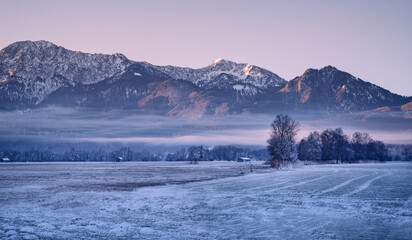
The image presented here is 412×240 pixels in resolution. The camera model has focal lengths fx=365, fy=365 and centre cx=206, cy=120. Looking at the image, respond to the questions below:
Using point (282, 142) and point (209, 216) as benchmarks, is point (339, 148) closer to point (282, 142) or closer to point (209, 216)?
point (282, 142)

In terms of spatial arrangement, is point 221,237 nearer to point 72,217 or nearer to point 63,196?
point 72,217

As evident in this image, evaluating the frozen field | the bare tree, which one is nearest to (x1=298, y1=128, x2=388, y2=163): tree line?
the bare tree

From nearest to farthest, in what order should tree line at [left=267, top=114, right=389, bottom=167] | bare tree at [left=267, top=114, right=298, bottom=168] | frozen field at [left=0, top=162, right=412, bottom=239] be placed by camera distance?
frozen field at [left=0, top=162, right=412, bottom=239], bare tree at [left=267, top=114, right=298, bottom=168], tree line at [left=267, top=114, right=389, bottom=167]

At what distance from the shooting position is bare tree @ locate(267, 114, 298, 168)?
338ft

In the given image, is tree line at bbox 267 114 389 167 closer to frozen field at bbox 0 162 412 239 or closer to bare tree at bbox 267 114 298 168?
bare tree at bbox 267 114 298 168

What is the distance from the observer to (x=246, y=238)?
15219 mm

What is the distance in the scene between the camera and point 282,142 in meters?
105

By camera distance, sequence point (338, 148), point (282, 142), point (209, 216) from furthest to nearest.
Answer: point (338, 148) → point (282, 142) → point (209, 216)

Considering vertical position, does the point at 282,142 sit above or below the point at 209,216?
above

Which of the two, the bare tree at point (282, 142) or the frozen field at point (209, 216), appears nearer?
the frozen field at point (209, 216)

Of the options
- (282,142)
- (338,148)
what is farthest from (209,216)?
(338,148)

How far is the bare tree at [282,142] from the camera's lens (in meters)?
103

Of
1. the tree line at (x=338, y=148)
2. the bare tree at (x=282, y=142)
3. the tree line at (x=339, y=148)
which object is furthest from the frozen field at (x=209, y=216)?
the tree line at (x=339, y=148)

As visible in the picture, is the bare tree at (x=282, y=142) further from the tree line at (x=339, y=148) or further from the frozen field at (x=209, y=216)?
the frozen field at (x=209, y=216)
